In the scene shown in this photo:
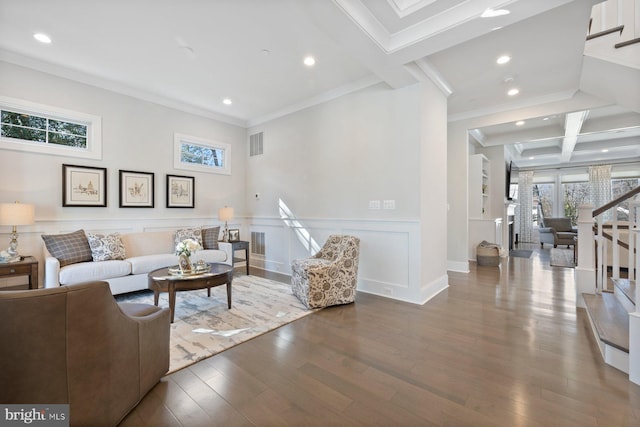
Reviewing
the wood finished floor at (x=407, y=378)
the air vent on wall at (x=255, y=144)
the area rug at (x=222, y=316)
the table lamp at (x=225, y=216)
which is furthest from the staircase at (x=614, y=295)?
the air vent on wall at (x=255, y=144)

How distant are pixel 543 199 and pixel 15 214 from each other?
46.0 feet

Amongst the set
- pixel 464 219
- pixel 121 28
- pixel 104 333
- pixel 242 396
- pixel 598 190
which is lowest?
pixel 242 396

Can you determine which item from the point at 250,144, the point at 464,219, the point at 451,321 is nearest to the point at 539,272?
the point at 464,219

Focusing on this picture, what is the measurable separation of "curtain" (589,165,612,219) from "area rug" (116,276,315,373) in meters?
10.8

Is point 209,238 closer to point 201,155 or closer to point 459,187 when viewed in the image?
point 201,155

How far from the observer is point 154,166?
4766 millimetres

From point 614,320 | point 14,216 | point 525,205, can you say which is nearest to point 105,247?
point 14,216

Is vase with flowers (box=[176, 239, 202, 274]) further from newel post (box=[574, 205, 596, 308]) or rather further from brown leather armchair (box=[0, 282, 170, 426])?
newel post (box=[574, 205, 596, 308])

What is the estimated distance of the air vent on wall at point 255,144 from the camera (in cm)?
579

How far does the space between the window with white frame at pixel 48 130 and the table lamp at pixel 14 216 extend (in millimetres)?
920

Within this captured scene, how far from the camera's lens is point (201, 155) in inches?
215

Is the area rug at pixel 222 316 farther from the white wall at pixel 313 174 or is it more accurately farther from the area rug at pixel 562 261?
the area rug at pixel 562 261

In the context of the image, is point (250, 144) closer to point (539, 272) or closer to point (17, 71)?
point (17, 71)

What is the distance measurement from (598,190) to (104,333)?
12740mm
